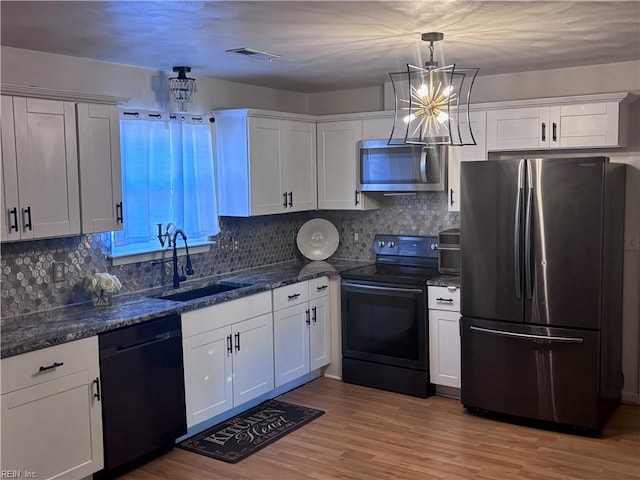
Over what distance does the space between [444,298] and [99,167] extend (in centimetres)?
250

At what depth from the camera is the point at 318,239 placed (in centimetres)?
Result: 583

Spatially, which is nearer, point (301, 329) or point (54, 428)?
point (54, 428)

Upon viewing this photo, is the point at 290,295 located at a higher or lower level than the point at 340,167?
lower

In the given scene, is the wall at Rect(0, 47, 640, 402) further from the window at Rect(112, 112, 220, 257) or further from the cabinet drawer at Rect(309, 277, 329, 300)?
the cabinet drawer at Rect(309, 277, 329, 300)

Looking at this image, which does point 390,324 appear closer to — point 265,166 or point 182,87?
point 265,166

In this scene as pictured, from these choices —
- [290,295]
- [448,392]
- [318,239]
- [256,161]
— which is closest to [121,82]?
[256,161]

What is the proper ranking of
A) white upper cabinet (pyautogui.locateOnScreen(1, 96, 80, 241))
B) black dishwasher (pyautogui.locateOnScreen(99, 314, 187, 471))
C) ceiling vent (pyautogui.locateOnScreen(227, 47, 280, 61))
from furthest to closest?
ceiling vent (pyautogui.locateOnScreen(227, 47, 280, 61)) → black dishwasher (pyautogui.locateOnScreen(99, 314, 187, 471)) → white upper cabinet (pyautogui.locateOnScreen(1, 96, 80, 241))

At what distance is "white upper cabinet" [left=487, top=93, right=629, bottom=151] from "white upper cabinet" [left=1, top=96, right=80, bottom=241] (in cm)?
285

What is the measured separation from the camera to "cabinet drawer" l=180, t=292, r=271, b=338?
394 centimetres

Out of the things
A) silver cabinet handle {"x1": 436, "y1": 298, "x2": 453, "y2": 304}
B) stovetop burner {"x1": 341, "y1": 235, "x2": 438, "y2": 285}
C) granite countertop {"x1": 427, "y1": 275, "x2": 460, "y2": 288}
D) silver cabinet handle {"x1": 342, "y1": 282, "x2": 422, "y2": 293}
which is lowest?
silver cabinet handle {"x1": 436, "y1": 298, "x2": 453, "y2": 304}

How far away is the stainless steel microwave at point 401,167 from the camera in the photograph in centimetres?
489

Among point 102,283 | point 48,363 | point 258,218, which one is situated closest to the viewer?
point 48,363

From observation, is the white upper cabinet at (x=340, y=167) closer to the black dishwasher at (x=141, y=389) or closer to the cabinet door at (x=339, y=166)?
the cabinet door at (x=339, y=166)

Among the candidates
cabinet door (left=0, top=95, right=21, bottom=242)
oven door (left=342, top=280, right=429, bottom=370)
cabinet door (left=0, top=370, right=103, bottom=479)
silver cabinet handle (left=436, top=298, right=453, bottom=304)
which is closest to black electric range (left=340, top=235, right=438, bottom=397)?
oven door (left=342, top=280, right=429, bottom=370)
